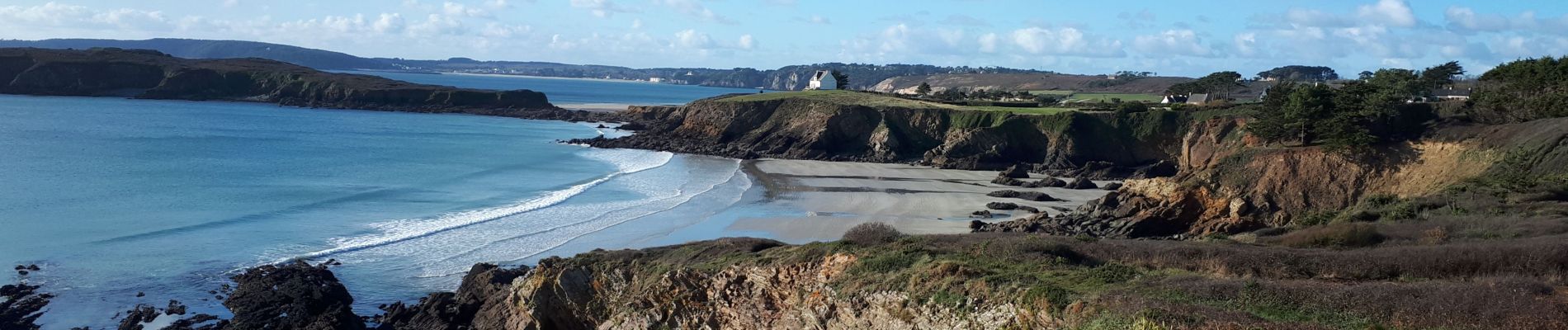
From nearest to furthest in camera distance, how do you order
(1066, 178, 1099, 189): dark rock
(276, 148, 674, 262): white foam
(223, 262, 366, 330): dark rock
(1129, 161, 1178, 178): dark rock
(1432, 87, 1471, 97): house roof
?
(223, 262, 366, 330): dark rock → (276, 148, 674, 262): white foam → (1066, 178, 1099, 189): dark rock → (1129, 161, 1178, 178): dark rock → (1432, 87, 1471, 97): house roof

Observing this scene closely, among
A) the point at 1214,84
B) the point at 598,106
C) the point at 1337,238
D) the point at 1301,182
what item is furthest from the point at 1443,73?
the point at 598,106

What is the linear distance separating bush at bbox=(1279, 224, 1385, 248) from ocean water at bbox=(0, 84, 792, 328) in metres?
17.9

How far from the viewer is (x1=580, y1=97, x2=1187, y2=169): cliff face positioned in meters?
59.6

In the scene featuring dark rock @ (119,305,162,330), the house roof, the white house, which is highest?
the house roof

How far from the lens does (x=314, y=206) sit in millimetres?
38906

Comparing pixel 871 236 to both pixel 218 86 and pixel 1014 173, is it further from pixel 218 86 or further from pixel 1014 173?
pixel 218 86

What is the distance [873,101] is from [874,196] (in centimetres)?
3019

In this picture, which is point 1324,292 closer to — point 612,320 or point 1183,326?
point 1183,326

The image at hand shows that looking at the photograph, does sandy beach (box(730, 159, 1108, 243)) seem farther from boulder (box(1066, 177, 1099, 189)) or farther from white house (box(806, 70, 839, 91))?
white house (box(806, 70, 839, 91))

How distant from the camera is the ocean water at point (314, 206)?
27172mm

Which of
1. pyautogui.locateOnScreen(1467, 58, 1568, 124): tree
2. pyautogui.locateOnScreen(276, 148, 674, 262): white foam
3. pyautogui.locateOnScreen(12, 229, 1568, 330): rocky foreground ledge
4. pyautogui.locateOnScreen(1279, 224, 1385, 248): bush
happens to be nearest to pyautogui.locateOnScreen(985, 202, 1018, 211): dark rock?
pyautogui.locateOnScreen(1467, 58, 1568, 124): tree

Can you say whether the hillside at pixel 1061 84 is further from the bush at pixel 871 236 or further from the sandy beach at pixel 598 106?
the bush at pixel 871 236

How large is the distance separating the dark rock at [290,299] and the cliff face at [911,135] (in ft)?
129

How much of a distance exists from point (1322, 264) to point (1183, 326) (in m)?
5.39
